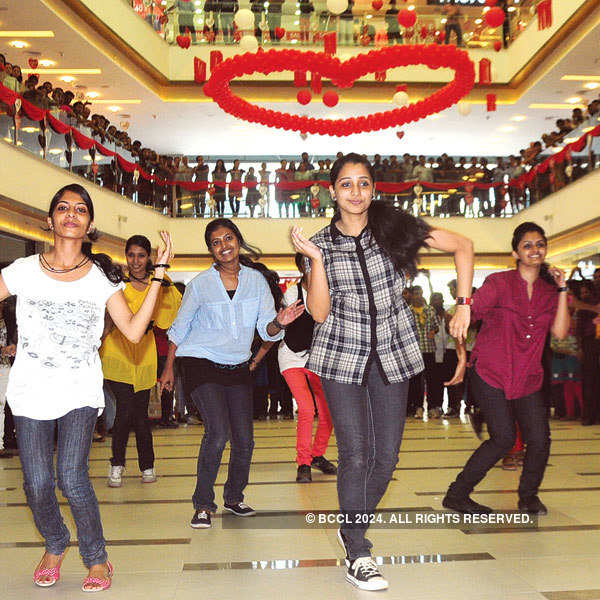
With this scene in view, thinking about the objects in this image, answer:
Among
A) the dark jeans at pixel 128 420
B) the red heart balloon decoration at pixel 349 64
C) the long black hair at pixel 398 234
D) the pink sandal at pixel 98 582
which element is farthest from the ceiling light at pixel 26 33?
the pink sandal at pixel 98 582

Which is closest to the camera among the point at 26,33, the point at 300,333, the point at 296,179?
the point at 300,333

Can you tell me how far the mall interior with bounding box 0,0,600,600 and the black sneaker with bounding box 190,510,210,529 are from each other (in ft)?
0.29

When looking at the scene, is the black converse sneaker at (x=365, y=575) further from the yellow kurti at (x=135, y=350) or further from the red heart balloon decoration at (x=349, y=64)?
the red heart balloon decoration at (x=349, y=64)

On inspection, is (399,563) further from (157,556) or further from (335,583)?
(157,556)

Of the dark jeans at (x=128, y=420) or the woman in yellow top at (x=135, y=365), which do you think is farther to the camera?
the dark jeans at (x=128, y=420)

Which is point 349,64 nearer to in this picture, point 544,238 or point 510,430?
point 544,238

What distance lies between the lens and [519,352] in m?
4.73

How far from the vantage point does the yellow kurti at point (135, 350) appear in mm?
6125

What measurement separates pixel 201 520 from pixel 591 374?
21.6 feet

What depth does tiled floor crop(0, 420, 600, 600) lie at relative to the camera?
3467 millimetres

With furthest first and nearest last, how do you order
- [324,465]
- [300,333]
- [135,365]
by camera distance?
[324,465]
[135,365]
[300,333]

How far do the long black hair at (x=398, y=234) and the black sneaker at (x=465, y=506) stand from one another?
1.80 m

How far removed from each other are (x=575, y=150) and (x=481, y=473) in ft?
37.0

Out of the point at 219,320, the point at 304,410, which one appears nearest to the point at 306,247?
the point at 219,320
